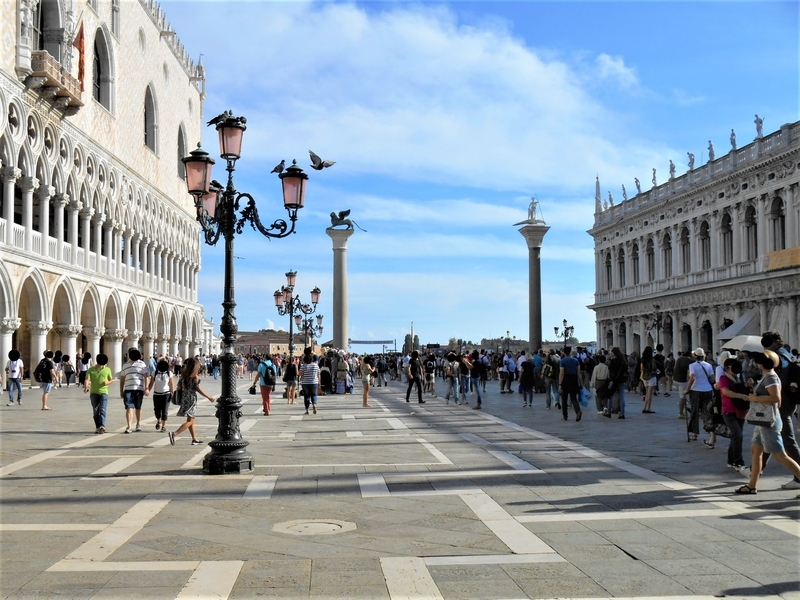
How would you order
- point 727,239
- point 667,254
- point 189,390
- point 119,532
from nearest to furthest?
point 119,532, point 189,390, point 727,239, point 667,254

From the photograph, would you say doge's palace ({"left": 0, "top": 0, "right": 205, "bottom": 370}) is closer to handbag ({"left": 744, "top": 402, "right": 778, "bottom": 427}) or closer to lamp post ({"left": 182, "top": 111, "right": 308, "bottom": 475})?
lamp post ({"left": 182, "top": 111, "right": 308, "bottom": 475})

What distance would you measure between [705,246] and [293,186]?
4032 cm

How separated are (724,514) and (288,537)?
3.73 meters

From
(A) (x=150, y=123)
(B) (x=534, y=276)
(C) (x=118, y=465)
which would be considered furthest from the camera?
(A) (x=150, y=123)

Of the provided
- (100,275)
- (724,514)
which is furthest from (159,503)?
(100,275)

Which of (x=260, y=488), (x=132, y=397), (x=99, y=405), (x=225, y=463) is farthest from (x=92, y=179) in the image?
(x=260, y=488)

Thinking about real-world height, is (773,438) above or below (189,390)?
below

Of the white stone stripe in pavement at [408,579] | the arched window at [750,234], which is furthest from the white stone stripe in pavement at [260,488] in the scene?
the arched window at [750,234]

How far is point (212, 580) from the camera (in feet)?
17.6

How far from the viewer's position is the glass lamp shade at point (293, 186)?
11.6m

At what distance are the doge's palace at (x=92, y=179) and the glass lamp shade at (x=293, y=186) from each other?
20.3 metres

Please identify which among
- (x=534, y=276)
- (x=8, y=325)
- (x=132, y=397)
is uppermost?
(x=534, y=276)

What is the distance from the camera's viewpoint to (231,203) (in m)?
11.1

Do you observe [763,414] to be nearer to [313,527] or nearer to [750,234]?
[313,527]
